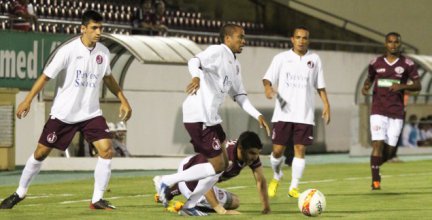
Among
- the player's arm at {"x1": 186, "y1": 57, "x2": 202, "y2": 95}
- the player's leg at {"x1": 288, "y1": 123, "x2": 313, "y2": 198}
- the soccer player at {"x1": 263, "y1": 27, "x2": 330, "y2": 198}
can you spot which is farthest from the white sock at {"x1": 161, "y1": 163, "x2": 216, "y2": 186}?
the soccer player at {"x1": 263, "y1": 27, "x2": 330, "y2": 198}

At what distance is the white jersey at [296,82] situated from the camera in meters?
15.9

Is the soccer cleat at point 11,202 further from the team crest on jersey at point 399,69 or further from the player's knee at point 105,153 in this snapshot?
the team crest on jersey at point 399,69

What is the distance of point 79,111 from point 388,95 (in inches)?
223

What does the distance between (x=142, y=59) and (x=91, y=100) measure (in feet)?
28.8

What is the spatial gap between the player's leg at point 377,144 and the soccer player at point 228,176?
424 centimetres

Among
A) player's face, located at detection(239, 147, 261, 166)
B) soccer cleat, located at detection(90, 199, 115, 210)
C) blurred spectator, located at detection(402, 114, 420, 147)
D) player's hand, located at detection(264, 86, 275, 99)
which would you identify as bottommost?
blurred spectator, located at detection(402, 114, 420, 147)

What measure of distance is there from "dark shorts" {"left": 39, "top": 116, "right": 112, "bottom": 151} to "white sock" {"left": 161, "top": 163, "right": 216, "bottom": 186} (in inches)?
45.7

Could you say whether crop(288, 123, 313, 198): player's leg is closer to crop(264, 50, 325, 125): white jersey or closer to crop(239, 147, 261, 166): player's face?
crop(264, 50, 325, 125): white jersey

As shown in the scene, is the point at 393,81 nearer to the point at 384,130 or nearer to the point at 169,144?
the point at 384,130

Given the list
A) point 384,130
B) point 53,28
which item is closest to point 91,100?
point 384,130

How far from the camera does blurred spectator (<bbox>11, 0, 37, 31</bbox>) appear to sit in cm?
2516

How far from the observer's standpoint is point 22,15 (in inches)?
993

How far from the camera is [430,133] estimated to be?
109 ft

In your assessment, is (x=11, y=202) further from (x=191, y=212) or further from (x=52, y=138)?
(x=191, y=212)
